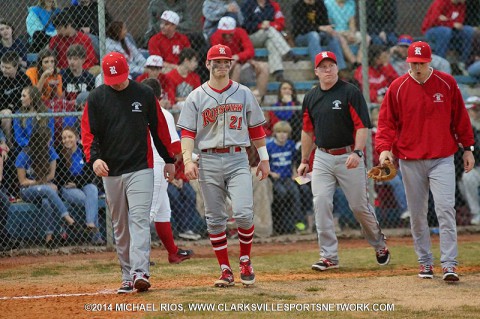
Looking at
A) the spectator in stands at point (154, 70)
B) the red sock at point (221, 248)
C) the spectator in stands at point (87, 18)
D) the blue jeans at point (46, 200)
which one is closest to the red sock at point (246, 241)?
the red sock at point (221, 248)

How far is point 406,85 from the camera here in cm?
844

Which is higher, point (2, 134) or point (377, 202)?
point (2, 134)

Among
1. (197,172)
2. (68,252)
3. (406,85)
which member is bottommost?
(68,252)

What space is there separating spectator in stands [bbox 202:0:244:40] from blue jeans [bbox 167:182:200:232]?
2.79 m

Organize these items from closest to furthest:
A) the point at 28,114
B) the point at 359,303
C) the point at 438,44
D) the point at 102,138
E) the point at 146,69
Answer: the point at 359,303 → the point at 102,138 → the point at 28,114 → the point at 146,69 → the point at 438,44

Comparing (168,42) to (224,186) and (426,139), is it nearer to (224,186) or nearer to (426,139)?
(224,186)

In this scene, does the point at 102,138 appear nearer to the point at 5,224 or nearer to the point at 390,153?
the point at 390,153

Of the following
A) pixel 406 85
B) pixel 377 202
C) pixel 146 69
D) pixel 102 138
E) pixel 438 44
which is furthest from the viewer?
pixel 438 44

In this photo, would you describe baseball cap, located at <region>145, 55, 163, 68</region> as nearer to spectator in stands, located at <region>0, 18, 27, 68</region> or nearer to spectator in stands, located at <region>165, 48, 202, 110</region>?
spectator in stands, located at <region>165, 48, 202, 110</region>

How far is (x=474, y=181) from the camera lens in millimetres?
13461

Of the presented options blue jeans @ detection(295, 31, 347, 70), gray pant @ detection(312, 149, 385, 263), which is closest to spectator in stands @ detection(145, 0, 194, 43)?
blue jeans @ detection(295, 31, 347, 70)

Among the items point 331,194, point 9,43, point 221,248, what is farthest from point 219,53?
point 9,43

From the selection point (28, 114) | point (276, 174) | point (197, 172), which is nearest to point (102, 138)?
point (197, 172)

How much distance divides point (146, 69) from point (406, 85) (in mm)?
4771
